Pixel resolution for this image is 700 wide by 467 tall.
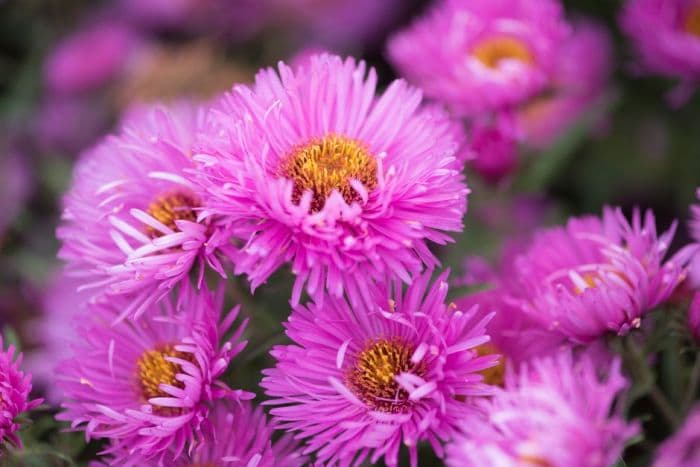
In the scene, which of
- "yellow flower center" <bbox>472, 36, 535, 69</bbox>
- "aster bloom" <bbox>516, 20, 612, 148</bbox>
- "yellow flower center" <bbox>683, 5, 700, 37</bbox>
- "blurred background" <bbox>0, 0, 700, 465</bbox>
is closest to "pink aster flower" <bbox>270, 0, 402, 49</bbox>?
"blurred background" <bbox>0, 0, 700, 465</bbox>

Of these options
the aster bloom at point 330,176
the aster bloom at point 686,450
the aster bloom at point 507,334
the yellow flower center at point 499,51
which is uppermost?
the yellow flower center at point 499,51

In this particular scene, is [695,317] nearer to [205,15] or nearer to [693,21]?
[693,21]

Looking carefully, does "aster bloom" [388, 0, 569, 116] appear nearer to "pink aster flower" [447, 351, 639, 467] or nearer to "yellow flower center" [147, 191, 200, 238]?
"yellow flower center" [147, 191, 200, 238]

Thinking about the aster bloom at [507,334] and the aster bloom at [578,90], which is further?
the aster bloom at [578,90]

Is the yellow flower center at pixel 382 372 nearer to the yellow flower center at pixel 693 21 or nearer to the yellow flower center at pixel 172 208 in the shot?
the yellow flower center at pixel 172 208

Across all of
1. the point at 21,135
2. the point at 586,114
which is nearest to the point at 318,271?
the point at 586,114

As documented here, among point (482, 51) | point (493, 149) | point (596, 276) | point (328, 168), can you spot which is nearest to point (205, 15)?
point (482, 51)

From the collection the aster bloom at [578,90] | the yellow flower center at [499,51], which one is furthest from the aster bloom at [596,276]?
the aster bloom at [578,90]

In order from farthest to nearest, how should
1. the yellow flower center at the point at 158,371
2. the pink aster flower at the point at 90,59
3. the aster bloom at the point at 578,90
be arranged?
the pink aster flower at the point at 90,59, the aster bloom at the point at 578,90, the yellow flower center at the point at 158,371
